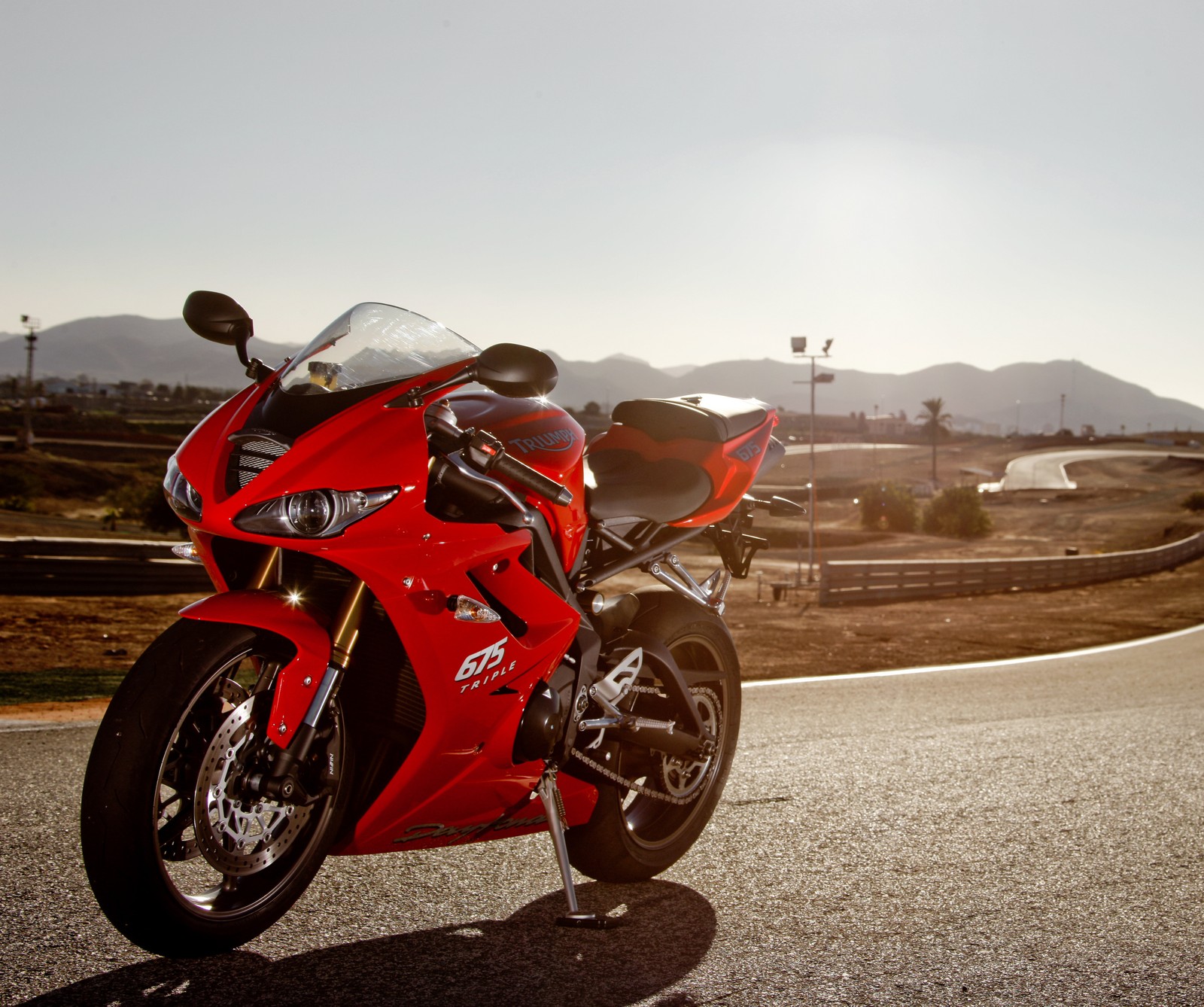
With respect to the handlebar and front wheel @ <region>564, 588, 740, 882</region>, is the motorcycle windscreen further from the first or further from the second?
front wheel @ <region>564, 588, 740, 882</region>

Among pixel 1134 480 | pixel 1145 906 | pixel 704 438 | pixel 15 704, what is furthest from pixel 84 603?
pixel 1134 480

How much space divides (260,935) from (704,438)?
261cm

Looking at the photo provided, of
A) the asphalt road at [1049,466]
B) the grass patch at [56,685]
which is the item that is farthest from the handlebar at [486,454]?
the asphalt road at [1049,466]

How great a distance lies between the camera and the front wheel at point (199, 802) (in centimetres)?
276

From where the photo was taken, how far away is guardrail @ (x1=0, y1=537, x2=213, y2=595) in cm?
2138

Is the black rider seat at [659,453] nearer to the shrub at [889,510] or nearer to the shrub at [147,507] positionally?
the shrub at [147,507]

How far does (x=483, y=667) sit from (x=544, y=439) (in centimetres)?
86

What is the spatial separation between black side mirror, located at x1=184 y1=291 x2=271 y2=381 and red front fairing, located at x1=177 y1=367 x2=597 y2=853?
315mm

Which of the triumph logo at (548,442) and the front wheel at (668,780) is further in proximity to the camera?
the front wheel at (668,780)

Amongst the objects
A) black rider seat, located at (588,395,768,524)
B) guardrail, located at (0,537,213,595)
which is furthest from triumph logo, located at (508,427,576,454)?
guardrail, located at (0,537,213,595)

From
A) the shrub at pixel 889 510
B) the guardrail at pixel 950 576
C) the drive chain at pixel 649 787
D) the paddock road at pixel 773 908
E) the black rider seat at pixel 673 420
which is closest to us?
the paddock road at pixel 773 908

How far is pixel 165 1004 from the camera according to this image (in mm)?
2906

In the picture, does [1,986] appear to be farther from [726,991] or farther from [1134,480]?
[1134,480]

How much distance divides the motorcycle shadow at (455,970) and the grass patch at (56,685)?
6673 mm
